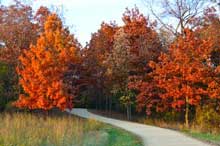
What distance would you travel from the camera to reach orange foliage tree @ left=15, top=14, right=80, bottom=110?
110 feet

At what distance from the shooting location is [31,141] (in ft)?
51.5

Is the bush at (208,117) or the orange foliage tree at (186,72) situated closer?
the bush at (208,117)

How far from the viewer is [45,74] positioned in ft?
111

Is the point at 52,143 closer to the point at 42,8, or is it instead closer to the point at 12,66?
the point at 12,66

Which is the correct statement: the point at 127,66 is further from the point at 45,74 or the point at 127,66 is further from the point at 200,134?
the point at 200,134

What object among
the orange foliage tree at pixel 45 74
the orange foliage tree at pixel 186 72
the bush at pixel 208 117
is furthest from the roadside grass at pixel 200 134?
the orange foliage tree at pixel 45 74

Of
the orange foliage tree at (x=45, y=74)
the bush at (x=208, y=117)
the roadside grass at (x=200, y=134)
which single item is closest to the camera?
the roadside grass at (x=200, y=134)

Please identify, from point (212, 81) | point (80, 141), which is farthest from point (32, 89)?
point (80, 141)

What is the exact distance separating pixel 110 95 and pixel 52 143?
3027 cm

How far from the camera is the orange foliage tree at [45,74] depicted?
110 ft

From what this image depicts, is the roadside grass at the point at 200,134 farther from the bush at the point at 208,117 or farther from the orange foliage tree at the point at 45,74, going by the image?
the orange foliage tree at the point at 45,74

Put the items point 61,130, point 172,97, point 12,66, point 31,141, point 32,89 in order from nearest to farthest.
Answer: point 31,141, point 61,130, point 32,89, point 172,97, point 12,66

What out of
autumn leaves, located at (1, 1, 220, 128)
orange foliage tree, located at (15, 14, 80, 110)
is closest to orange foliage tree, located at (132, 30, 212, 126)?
autumn leaves, located at (1, 1, 220, 128)

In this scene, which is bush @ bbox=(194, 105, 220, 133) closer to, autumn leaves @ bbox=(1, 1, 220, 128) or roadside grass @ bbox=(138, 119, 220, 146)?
autumn leaves @ bbox=(1, 1, 220, 128)
